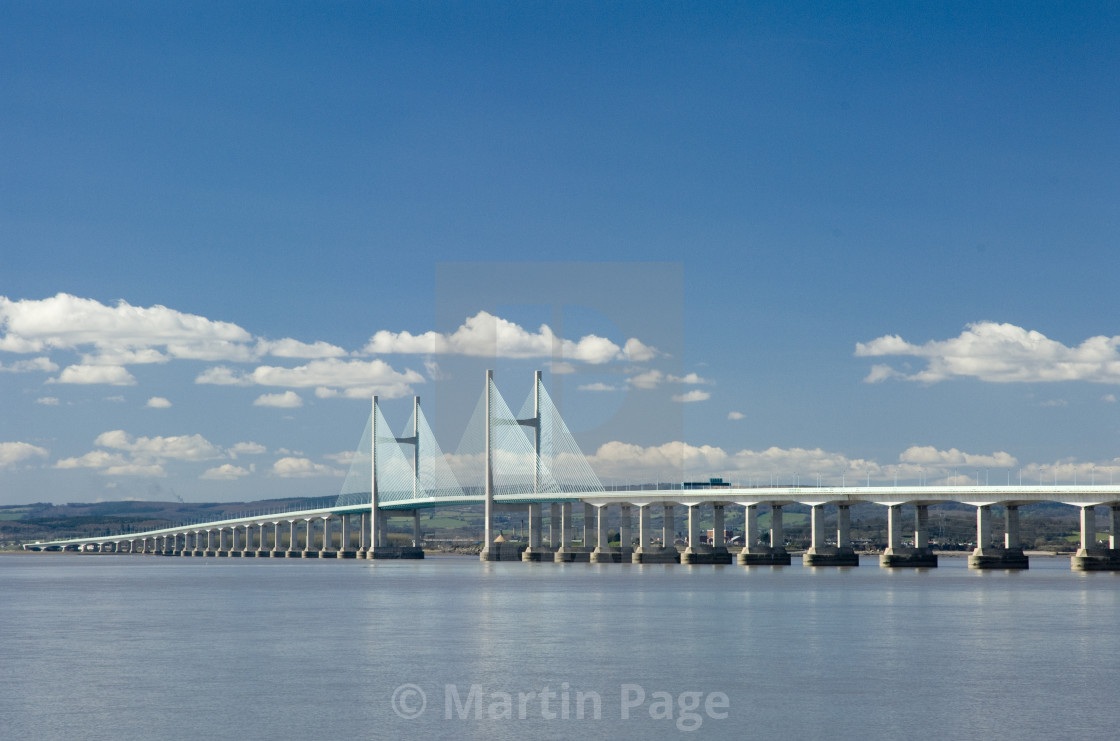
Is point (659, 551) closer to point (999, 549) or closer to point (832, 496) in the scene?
point (832, 496)

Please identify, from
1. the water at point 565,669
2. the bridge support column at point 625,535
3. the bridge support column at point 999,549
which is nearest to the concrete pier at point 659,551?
the bridge support column at point 625,535

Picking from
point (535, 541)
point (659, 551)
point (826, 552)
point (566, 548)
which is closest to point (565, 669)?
point (826, 552)

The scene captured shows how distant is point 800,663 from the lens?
101 ft

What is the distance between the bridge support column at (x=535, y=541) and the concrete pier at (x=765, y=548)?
2679cm

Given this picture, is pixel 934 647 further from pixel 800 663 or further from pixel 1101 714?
pixel 1101 714

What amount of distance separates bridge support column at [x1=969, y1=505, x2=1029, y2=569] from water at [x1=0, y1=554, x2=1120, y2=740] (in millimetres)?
47048

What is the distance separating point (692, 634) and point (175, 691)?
17.7 m

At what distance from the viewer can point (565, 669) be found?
2947 cm

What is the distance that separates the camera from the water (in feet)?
71.6

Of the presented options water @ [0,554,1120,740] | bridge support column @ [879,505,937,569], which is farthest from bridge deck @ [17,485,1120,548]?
water @ [0,554,1120,740]

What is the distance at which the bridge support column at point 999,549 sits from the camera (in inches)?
4090

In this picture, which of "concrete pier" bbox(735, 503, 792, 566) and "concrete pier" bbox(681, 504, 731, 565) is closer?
"concrete pier" bbox(735, 503, 792, 566)

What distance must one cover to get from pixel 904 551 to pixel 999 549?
332 inches

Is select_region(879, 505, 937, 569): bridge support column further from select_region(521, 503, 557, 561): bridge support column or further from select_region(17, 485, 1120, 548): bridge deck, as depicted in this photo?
select_region(521, 503, 557, 561): bridge support column
